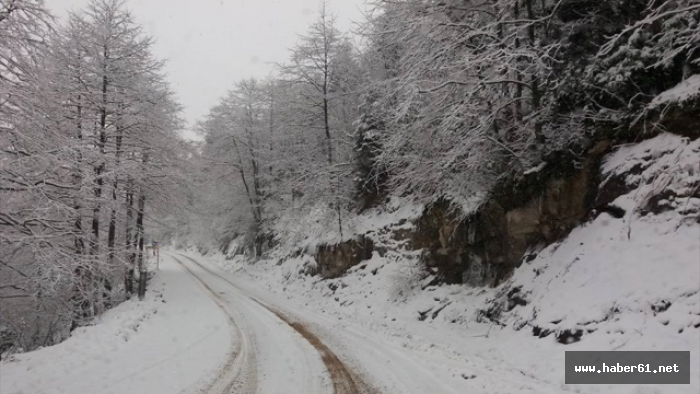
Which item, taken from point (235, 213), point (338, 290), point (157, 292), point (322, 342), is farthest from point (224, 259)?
point (322, 342)

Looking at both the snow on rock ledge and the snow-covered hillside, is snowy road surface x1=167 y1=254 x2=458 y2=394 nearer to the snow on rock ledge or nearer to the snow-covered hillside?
the snow-covered hillside

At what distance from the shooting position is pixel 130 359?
25.8 ft

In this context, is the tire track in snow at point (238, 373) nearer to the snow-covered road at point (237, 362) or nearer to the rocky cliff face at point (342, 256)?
the snow-covered road at point (237, 362)

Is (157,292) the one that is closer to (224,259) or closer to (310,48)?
(310,48)

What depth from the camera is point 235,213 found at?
33.4 metres

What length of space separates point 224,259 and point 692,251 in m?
37.7

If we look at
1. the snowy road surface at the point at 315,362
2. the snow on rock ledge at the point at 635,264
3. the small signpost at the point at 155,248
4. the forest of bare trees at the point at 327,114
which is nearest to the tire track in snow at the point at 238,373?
the snowy road surface at the point at 315,362

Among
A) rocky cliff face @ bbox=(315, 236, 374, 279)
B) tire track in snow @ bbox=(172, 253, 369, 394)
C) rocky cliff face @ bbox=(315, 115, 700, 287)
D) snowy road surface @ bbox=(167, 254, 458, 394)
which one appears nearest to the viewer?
tire track in snow @ bbox=(172, 253, 369, 394)

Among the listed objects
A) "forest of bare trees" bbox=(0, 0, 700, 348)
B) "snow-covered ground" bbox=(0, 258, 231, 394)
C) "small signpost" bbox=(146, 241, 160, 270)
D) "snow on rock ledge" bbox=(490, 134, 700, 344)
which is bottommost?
"snow-covered ground" bbox=(0, 258, 231, 394)

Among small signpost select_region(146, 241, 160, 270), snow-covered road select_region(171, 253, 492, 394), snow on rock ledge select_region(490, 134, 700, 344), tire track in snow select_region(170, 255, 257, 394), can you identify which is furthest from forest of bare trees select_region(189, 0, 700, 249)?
small signpost select_region(146, 241, 160, 270)

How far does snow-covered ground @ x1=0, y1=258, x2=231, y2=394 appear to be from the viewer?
20.6 ft

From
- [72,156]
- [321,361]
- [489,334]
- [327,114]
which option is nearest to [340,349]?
[321,361]

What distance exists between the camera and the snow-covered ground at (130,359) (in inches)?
247

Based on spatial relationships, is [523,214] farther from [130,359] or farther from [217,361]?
[130,359]
